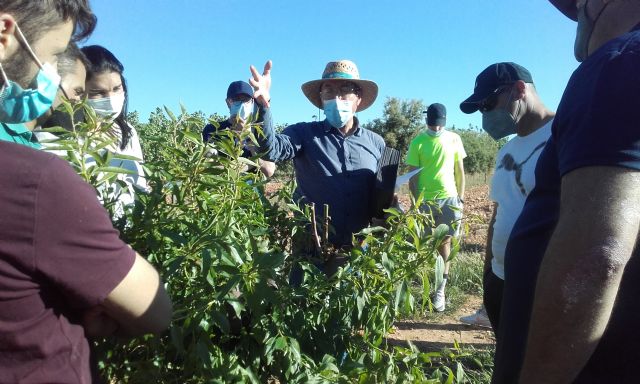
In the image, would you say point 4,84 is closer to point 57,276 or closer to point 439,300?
point 57,276

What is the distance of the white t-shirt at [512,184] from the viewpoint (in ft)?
7.68

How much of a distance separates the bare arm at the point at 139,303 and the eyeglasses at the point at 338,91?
2567mm

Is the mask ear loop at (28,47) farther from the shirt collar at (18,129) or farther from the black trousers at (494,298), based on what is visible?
the black trousers at (494,298)

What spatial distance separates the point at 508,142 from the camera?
8.77 feet

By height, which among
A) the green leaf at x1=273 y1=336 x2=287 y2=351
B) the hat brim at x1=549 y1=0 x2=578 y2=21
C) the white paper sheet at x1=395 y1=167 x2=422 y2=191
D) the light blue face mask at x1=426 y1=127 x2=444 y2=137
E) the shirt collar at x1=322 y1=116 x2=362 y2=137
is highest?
the hat brim at x1=549 y1=0 x2=578 y2=21

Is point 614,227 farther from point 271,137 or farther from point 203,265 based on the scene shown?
point 271,137

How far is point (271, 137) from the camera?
263 cm

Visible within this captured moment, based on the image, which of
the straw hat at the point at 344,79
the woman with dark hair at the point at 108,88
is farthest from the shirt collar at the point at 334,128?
the woman with dark hair at the point at 108,88

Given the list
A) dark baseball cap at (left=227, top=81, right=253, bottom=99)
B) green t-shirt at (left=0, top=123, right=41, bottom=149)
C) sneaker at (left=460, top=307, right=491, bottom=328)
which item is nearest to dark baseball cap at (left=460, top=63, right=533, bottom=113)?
dark baseball cap at (left=227, top=81, right=253, bottom=99)

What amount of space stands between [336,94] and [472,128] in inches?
1598

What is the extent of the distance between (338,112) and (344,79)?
1.02ft

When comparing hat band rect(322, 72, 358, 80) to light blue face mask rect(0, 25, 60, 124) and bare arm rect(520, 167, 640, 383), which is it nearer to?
light blue face mask rect(0, 25, 60, 124)

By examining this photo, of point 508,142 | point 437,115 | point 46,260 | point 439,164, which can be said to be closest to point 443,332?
point 439,164

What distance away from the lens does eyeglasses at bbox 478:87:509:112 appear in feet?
8.98
